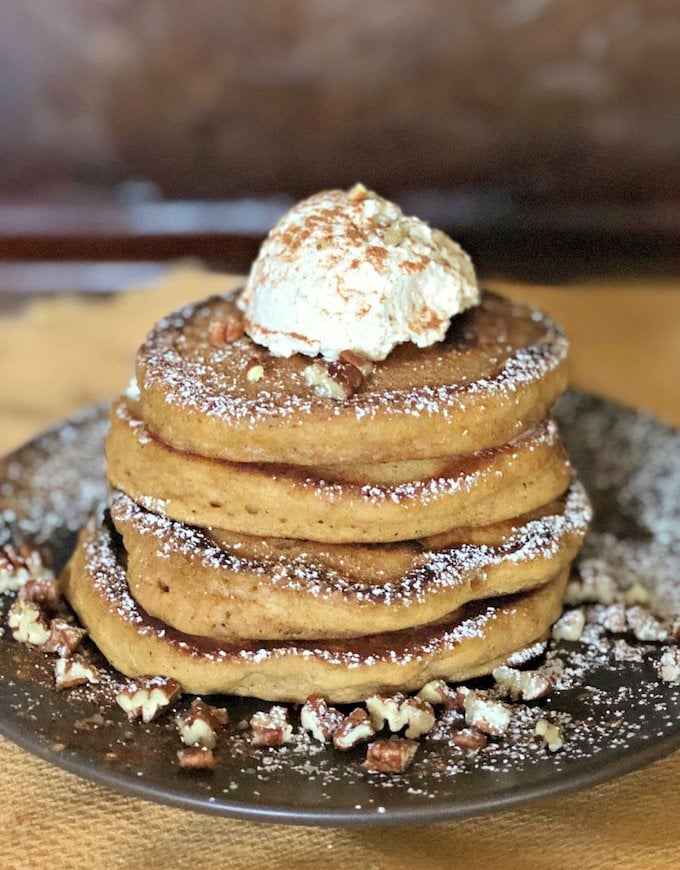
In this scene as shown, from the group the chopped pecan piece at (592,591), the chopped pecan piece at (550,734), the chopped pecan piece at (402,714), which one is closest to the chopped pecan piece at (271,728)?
the chopped pecan piece at (402,714)

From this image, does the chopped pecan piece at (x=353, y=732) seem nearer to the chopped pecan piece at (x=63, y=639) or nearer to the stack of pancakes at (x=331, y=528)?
the stack of pancakes at (x=331, y=528)

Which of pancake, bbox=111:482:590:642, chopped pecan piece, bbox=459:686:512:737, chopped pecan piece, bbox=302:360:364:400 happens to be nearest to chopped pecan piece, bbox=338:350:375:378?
chopped pecan piece, bbox=302:360:364:400

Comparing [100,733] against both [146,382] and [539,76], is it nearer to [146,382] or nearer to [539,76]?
[146,382]

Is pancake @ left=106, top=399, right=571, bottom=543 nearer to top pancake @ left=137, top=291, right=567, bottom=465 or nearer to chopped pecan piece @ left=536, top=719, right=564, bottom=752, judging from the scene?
top pancake @ left=137, top=291, right=567, bottom=465

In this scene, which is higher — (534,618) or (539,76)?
(539,76)

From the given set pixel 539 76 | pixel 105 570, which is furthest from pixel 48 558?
pixel 539 76

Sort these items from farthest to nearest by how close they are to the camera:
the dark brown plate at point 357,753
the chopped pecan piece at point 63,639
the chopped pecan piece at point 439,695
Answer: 1. the chopped pecan piece at point 63,639
2. the chopped pecan piece at point 439,695
3. the dark brown plate at point 357,753

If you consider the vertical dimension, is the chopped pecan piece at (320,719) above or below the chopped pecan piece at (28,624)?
above
